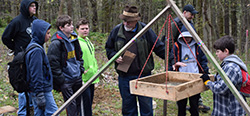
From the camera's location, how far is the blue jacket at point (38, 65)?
360 cm

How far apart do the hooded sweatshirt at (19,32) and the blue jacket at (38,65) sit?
3.85 feet

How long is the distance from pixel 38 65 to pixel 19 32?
5.06 feet

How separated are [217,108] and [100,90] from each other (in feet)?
15.2

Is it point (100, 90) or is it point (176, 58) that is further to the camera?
point (100, 90)

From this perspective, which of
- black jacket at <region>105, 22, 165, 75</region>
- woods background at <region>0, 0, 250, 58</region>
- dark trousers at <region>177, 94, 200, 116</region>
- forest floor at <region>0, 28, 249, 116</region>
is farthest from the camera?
woods background at <region>0, 0, 250, 58</region>

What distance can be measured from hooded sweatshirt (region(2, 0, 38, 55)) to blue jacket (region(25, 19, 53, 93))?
1.17 metres

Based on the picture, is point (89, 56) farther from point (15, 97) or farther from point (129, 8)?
point (15, 97)

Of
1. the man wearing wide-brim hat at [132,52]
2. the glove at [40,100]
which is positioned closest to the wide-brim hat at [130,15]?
the man wearing wide-brim hat at [132,52]

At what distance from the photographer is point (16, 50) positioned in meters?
4.84

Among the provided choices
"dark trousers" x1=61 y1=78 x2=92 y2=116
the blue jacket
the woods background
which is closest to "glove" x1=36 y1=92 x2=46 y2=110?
the blue jacket

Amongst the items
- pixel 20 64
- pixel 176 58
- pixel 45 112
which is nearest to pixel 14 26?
pixel 20 64

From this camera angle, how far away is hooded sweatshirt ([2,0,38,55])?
477 centimetres

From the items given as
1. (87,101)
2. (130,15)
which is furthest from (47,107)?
(130,15)

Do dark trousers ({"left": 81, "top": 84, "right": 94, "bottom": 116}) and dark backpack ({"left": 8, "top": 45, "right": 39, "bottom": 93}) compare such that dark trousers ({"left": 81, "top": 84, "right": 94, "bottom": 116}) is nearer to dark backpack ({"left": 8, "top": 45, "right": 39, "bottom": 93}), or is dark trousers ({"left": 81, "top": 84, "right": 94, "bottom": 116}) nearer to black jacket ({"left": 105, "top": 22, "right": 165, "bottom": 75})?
black jacket ({"left": 105, "top": 22, "right": 165, "bottom": 75})
